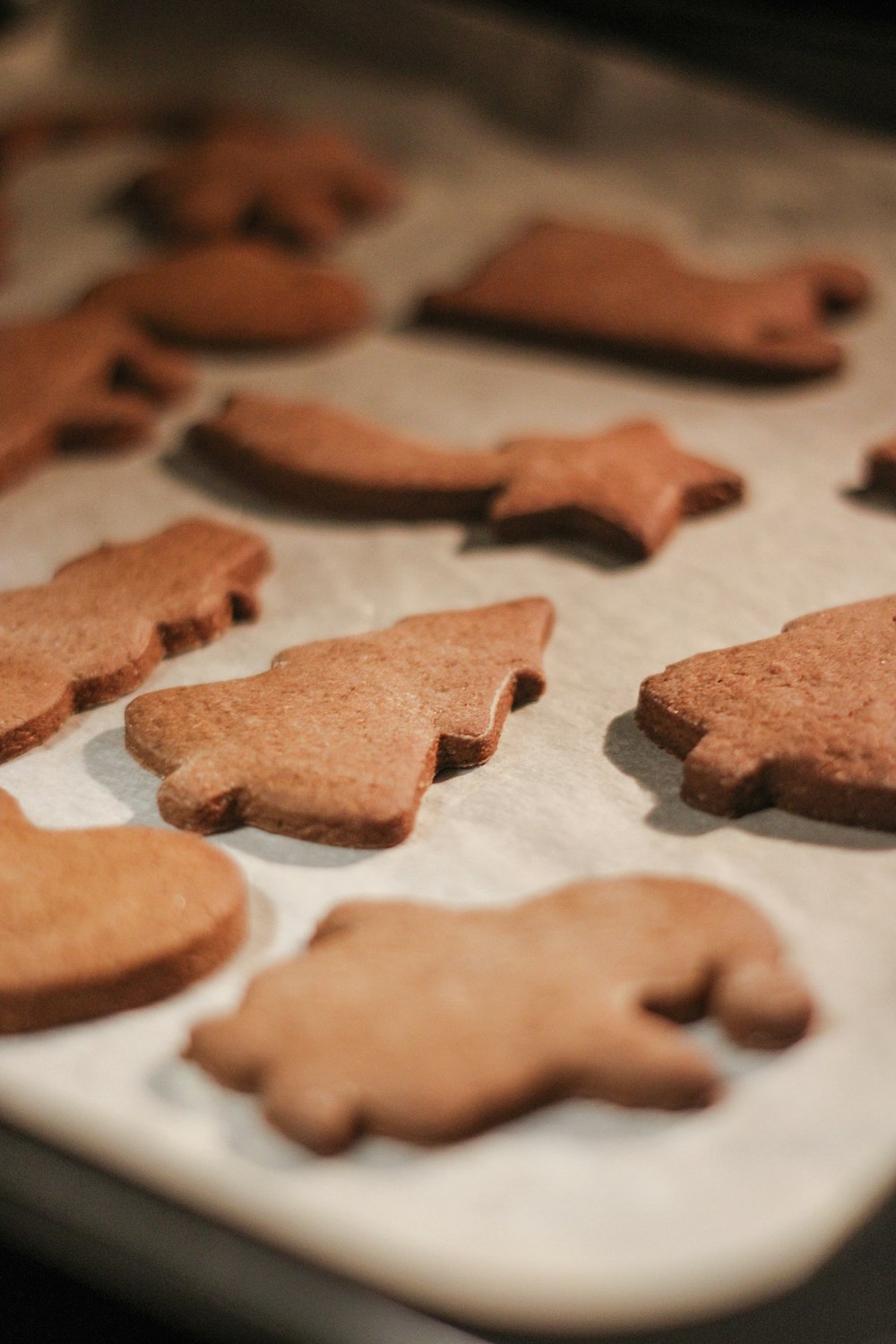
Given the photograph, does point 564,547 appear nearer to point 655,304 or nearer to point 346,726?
point 346,726

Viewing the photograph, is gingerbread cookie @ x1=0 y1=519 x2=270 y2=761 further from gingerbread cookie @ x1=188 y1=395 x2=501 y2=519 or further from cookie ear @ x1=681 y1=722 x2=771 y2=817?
cookie ear @ x1=681 y1=722 x2=771 y2=817

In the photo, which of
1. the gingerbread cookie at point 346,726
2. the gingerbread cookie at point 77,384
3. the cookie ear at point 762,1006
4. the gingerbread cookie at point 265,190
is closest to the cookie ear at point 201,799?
the gingerbread cookie at point 346,726

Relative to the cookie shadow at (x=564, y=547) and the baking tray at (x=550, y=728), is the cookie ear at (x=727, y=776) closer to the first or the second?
the baking tray at (x=550, y=728)

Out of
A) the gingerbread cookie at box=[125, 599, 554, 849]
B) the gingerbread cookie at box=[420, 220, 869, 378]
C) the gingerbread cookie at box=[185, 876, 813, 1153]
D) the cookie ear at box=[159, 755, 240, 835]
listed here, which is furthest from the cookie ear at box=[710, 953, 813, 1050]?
the gingerbread cookie at box=[420, 220, 869, 378]

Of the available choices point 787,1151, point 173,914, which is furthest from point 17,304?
point 787,1151

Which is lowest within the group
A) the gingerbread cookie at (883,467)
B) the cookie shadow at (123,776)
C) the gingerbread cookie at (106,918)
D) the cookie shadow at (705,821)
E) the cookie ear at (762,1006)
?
the cookie shadow at (123,776)
